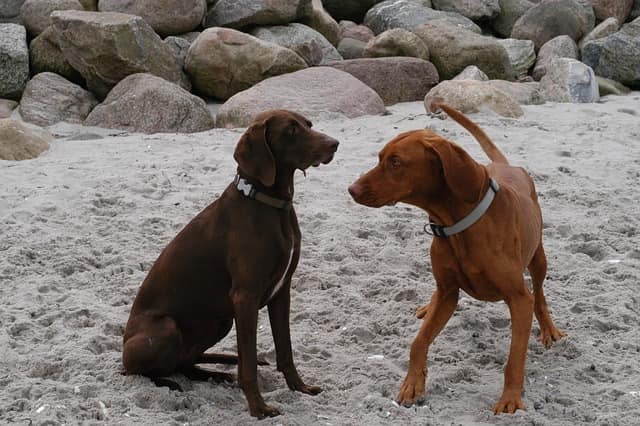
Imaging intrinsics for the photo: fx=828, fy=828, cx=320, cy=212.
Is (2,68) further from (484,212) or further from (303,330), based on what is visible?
(484,212)

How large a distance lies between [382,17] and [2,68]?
665 centimetres

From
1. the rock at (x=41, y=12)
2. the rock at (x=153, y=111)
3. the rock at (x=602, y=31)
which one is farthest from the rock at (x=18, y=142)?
the rock at (x=602, y=31)

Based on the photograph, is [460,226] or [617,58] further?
[617,58]

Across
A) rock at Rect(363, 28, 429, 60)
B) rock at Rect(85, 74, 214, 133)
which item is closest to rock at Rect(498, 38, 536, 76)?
rock at Rect(363, 28, 429, 60)

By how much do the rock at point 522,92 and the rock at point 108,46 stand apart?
4090mm

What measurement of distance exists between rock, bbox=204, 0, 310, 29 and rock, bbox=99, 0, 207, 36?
48 cm

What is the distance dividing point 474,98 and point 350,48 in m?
4.45

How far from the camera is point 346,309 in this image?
4750 millimetres

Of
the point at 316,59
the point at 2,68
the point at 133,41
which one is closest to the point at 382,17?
the point at 316,59

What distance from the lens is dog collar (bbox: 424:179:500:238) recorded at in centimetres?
358

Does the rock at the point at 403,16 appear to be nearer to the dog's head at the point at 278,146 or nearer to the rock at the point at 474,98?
the rock at the point at 474,98

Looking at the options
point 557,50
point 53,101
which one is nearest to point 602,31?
point 557,50

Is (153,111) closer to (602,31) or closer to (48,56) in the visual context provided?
(48,56)

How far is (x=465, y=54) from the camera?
11.5 meters
